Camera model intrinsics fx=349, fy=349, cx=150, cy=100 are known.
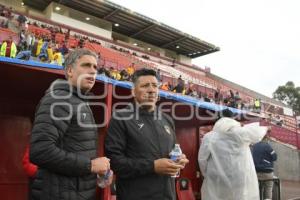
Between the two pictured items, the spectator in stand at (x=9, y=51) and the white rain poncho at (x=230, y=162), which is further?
the spectator in stand at (x=9, y=51)

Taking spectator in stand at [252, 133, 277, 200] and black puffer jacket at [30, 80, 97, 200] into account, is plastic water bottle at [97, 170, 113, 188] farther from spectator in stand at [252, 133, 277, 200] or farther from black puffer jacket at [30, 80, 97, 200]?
spectator in stand at [252, 133, 277, 200]

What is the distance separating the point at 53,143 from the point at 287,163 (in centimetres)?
1646

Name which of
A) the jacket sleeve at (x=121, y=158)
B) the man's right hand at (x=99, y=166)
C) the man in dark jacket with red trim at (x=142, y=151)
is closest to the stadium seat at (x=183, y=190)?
the man in dark jacket with red trim at (x=142, y=151)

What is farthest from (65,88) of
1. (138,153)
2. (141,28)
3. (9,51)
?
(141,28)

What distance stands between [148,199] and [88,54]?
42.7 inches

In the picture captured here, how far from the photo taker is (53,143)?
201 cm

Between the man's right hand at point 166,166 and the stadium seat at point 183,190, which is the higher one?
the man's right hand at point 166,166

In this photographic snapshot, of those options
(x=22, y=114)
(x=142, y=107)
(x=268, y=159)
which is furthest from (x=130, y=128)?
(x=268, y=159)

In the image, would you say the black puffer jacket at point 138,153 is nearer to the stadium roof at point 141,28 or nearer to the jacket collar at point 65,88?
the jacket collar at point 65,88

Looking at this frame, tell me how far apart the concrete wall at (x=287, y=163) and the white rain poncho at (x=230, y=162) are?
485 inches

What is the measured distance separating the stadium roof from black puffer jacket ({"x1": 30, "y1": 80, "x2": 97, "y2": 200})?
25.8 meters

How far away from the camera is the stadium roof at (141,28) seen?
2706 centimetres

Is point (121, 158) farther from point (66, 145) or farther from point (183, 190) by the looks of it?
point (183, 190)

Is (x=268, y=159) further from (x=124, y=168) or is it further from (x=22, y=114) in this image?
(x=124, y=168)
